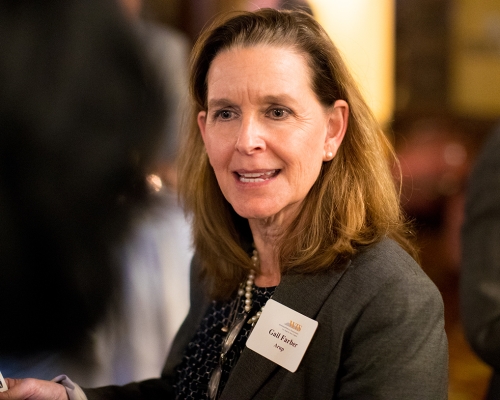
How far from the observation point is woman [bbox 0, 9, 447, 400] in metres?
1.24

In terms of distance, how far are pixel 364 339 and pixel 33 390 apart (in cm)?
85

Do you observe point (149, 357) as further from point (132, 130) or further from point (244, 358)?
point (132, 130)

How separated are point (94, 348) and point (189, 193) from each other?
1.82 feet

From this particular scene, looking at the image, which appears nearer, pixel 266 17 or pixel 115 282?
pixel 266 17

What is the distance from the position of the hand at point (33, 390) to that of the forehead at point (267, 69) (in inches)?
35.1

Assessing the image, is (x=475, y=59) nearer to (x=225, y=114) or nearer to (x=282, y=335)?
(x=225, y=114)

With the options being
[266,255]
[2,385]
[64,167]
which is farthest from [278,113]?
[2,385]

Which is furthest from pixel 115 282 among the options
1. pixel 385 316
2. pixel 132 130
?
pixel 385 316

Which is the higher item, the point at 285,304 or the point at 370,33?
the point at 370,33

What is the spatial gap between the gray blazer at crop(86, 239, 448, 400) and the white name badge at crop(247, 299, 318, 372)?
0.6 inches

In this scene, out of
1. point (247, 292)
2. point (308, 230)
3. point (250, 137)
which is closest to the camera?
point (250, 137)

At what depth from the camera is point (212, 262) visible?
5.71 ft

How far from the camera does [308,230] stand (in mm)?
1460

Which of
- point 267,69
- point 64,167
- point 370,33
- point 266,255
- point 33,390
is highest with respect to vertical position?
point 370,33
